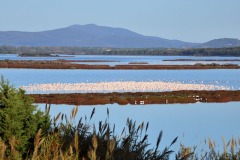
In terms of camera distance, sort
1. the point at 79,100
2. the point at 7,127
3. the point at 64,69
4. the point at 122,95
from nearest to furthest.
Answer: the point at 7,127 → the point at 79,100 → the point at 122,95 → the point at 64,69

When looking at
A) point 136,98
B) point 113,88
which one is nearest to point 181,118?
point 136,98

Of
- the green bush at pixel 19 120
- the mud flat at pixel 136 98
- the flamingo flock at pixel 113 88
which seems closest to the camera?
the green bush at pixel 19 120

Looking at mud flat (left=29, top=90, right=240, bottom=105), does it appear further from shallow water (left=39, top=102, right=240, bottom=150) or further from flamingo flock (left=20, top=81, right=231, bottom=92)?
flamingo flock (left=20, top=81, right=231, bottom=92)

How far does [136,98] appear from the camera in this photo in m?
33.0

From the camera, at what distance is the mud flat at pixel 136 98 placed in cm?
3164

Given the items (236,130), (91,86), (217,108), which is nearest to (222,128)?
(236,130)

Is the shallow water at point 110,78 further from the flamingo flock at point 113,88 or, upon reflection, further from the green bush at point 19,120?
the green bush at point 19,120

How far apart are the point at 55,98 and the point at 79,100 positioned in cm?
161

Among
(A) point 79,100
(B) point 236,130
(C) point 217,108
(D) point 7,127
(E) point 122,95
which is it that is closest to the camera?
(D) point 7,127

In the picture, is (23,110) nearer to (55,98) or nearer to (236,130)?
(236,130)

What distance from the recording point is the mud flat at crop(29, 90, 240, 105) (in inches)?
1246

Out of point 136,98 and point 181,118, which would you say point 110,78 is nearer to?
point 136,98

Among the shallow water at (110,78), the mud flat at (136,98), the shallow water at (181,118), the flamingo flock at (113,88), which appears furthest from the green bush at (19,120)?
the shallow water at (110,78)

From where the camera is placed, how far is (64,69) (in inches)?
2992
